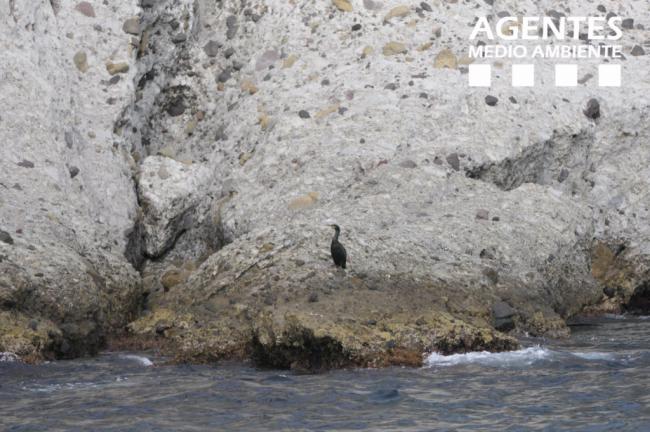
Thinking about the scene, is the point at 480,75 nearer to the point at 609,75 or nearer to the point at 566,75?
the point at 566,75

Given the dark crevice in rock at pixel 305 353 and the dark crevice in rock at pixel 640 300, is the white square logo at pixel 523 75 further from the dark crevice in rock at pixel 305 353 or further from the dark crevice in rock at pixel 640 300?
the dark crevice in rock at pixel 305 353

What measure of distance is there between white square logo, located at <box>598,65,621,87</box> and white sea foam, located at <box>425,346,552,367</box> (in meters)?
10.5

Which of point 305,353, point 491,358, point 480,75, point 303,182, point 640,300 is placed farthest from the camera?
point 480,75

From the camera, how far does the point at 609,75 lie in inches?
1032

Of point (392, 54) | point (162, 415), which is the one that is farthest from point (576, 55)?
point (162, 415)

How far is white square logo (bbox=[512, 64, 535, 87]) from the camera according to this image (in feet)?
83.3

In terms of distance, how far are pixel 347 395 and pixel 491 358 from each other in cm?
297

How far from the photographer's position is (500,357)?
660 inches

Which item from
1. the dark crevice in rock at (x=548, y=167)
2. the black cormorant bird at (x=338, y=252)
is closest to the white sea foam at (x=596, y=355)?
the black cormorant bird at (x=338, y=252)

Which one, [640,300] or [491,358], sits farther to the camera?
[640,300]

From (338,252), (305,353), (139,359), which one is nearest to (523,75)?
(338,252)

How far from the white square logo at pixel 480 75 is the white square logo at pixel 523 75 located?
0.54 metres

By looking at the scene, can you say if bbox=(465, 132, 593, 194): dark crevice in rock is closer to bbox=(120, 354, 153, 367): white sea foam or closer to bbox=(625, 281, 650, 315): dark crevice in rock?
bbox=(625, 281, 650, 315): dark crevice in rock

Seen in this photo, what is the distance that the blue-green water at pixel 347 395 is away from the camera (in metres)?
13.2
